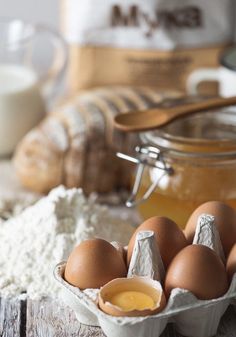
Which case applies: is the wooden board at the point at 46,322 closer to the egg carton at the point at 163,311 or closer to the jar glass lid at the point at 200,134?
the egg carton at the point at 163,311

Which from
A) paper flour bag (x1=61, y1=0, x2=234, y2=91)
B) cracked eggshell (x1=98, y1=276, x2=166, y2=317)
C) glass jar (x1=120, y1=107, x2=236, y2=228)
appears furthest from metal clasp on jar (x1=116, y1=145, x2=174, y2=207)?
paper flour bag (x1=61, y1=0, x2=234, y2=91)

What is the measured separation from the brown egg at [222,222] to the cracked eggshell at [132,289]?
11cm

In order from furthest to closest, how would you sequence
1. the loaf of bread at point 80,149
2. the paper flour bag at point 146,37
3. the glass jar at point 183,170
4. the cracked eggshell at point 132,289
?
the paper flour bag at point 146,37 → the loaf of bread at point 80,149 → the glass jar at point 183,170 → the cracked eggshell at point 132,289

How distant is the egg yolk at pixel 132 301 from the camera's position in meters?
0.89

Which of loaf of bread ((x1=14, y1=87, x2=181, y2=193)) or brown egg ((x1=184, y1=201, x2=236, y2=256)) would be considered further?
loaf of bread ((x1=14, y1=87, x2=181, y2=193))

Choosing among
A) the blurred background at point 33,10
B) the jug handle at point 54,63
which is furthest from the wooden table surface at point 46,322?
the blurred background at point 33,10

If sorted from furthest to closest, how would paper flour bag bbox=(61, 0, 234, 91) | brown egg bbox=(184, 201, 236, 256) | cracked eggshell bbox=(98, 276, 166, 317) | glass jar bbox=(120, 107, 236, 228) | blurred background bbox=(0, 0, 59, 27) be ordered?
1. blurred background bbox=(0, 0, 59, 27)
2. paper flour bag bbox=(61, 0, 234, 91)
3. glass jar bbox=(120, 107, 236, 228)
4. brown egg bbox=(184, 201, 236, 256)
5. cracked eggshell bbox=(98, 276, 166, 317)

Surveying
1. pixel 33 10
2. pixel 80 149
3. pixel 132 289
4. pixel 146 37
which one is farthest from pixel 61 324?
pixel 33 10

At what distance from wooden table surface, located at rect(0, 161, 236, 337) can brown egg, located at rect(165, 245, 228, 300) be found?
80mm

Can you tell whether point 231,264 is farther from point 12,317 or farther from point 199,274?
point 12,317

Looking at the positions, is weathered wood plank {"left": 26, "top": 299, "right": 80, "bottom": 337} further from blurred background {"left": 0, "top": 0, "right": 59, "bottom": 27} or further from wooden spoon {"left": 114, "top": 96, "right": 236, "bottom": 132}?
blurred background {"left": 0, "top": 0, "right": 59, "bottom": 27}

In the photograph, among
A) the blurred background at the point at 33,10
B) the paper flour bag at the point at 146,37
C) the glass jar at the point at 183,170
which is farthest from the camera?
the blurred background at the point at 33,10

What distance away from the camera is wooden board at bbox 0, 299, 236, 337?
970 mm

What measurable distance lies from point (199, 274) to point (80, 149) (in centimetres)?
57
